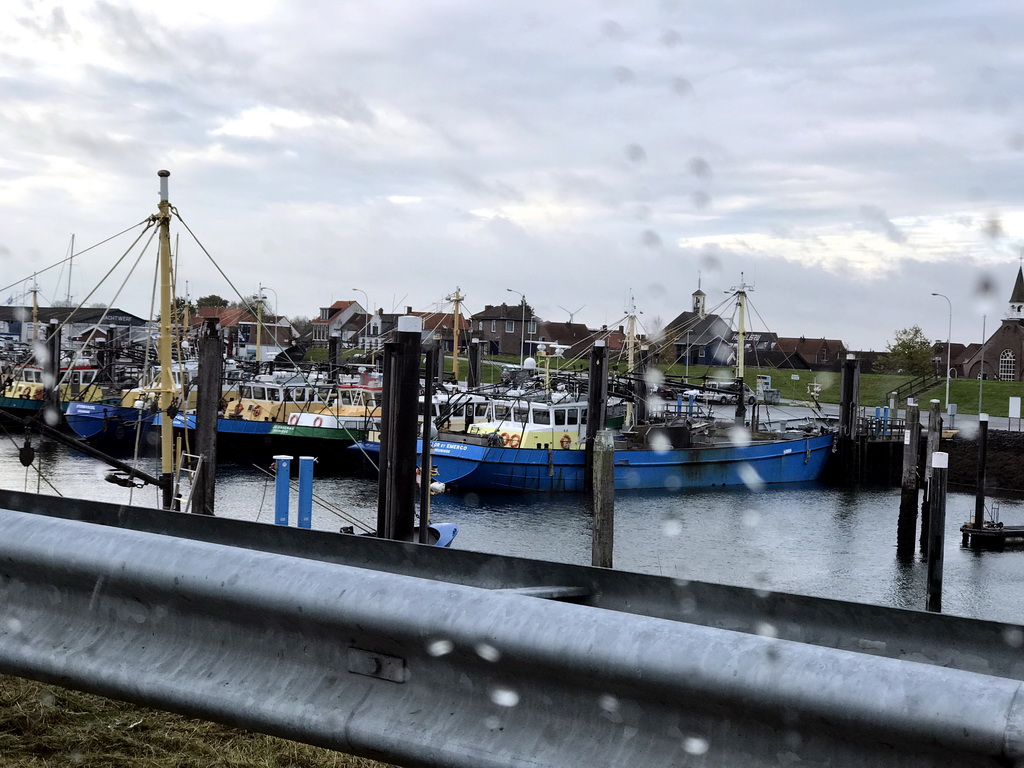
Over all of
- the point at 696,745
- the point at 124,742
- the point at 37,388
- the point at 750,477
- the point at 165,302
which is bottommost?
the point at 750,477

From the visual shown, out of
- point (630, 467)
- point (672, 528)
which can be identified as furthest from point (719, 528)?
point (630, 467)

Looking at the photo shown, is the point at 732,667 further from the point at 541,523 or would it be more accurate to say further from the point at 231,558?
the point at 541,523

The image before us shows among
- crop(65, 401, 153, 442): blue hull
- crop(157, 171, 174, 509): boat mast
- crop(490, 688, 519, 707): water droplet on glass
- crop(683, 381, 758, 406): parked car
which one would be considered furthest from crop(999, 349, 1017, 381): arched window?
crop(490, 688, 519, 707): water droplet on glass

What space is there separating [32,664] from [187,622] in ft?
1.62

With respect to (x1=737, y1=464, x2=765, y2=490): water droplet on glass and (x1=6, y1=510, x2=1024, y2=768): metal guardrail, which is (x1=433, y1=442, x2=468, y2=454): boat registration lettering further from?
(x1=6, y1=510, x2=1024, y2=768): metal guardrail

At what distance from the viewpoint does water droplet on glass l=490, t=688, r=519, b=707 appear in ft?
7.50

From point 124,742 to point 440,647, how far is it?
5.44 ft

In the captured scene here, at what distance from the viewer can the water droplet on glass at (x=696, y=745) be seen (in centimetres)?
210

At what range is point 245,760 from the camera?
331cm

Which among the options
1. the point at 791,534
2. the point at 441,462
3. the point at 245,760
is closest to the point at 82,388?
the point at 441,462

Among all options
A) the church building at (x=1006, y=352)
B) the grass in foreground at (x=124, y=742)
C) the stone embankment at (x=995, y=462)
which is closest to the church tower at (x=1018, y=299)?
the church building at (x=1006, y=352)

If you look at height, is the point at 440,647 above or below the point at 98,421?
above

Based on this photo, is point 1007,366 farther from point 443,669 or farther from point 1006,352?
point 443,669

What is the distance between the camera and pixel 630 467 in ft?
133
